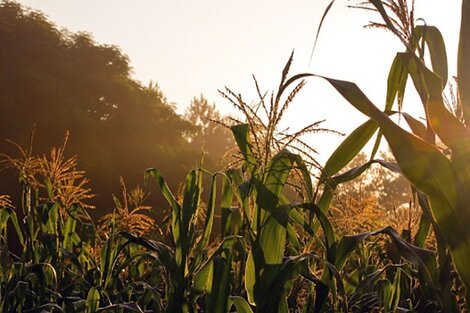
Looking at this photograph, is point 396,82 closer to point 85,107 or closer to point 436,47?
point 436,47

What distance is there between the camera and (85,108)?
2483 centimetres

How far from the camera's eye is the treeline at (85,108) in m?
22.0

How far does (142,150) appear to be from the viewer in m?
24.9

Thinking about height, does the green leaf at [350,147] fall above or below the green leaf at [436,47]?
below

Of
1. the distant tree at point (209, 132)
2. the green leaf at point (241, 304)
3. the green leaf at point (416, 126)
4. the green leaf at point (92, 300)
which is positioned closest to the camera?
the green leaf at point (416, 126)

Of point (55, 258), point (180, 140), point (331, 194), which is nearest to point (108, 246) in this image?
point (55, 258)

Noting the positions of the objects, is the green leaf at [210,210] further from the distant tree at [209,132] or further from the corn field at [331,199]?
the distant tree at [209,132]

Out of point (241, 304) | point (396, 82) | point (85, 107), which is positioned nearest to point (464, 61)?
point (396, 82)

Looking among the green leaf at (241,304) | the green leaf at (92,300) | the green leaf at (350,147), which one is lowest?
the green leaf at (92,300)

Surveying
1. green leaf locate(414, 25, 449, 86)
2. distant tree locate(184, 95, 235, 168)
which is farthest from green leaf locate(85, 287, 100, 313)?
distant tree locate(184, 95, 235, 168)

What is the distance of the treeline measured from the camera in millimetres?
22016

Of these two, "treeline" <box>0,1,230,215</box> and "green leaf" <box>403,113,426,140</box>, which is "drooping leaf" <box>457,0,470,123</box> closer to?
"green leaf" <box>403,113,426,140</box>

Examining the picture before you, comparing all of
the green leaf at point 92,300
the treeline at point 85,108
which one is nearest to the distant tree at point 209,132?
the treeline at point 85,108

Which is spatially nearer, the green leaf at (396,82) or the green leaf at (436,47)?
the green leaf at (436,47)
